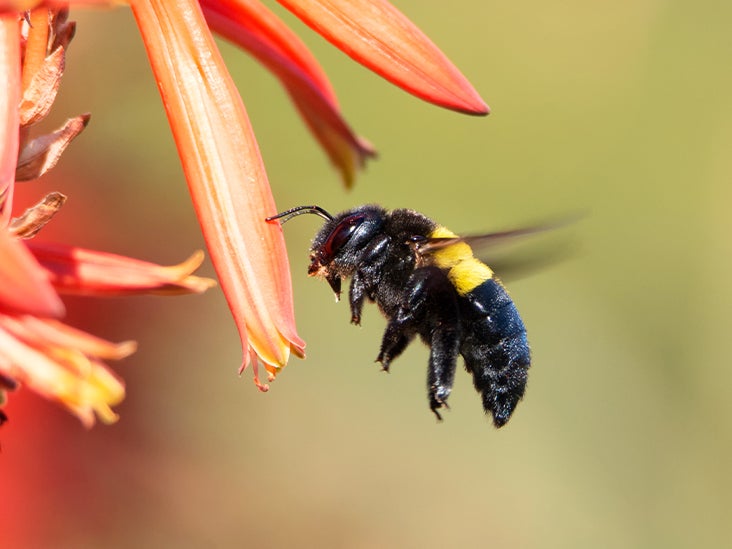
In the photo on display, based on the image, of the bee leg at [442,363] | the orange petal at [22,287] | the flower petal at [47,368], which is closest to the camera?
the orange petal at [22,287]

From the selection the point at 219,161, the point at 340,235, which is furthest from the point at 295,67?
the point at 219,161

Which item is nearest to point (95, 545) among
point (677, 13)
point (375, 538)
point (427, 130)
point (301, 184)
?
point (375, 538)

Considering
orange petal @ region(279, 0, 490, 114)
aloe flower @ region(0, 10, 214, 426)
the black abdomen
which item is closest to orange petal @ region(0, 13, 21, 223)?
aloe flower @ region(0, 10, 214, 426)

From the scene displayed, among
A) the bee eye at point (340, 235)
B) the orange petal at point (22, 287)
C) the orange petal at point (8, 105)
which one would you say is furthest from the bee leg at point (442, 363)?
the orange petal at point (22, 287)

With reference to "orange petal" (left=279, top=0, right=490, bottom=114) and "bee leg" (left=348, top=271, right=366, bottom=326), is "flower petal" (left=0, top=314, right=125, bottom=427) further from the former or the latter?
"bee leg" (left=348, top=271, right=366, bottom=326)

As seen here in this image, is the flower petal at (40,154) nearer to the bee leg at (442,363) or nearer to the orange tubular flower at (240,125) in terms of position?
the orange tubular flower at (240,125)
